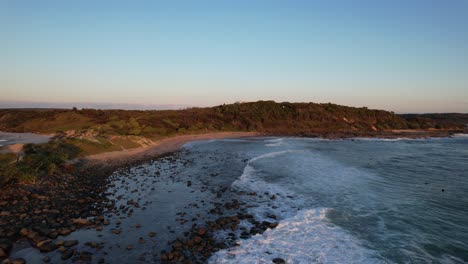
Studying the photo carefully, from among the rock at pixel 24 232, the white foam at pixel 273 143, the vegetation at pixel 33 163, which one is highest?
the vegetation at pixel 33 163

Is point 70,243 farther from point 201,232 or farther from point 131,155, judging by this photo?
point 131,155

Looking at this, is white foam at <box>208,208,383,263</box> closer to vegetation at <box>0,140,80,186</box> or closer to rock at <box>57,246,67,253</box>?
rock at <box>57,246,67,253</box>

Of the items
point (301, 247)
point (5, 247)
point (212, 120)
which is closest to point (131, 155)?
point (5, 247)

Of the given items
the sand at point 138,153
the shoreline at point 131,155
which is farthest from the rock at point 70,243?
the sand at point 138,153

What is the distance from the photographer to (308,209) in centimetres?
1641

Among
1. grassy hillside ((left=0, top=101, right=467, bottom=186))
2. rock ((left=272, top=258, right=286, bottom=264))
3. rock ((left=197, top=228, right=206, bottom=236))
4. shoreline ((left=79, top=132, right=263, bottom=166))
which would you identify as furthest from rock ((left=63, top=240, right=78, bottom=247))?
shoreline ((left=79, top=132, right=263, bottom=166))

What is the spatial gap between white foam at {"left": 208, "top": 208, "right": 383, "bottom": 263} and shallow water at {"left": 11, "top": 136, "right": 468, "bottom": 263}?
4 cm

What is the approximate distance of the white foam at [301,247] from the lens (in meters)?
10.7

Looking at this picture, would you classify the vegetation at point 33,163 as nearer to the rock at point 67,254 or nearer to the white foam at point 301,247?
the rock at point 67,254

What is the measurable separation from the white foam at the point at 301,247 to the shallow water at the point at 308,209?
0.04 m

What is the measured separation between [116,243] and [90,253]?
1.08 metres

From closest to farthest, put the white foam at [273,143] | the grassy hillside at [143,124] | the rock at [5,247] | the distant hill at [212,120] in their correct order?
1. the rock at [5,247]
2. the grassy hillside at [143,124]
3. the white foam at [273,143]
4. the distant hill at [212,120]

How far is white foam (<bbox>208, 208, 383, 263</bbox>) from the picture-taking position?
10734mm

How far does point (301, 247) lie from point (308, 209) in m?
4.90
